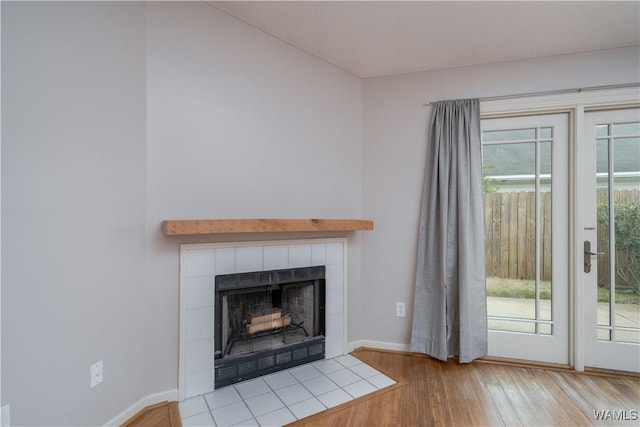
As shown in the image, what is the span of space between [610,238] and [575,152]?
2.33ft

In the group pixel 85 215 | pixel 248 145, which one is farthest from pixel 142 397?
pixel 248 145

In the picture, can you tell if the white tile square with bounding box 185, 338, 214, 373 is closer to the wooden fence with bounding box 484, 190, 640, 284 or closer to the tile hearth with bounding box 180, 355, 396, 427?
the tile hearth with bounding box 180, 355, 396, 427

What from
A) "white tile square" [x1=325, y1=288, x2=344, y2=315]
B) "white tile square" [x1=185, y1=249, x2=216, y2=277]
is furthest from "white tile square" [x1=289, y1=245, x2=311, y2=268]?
"white tile square" [x1=185, y1=249, x2=216, y2=277]

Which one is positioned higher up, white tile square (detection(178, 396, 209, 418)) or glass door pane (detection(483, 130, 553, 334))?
glass door pane (detection(483, 130, 553, 334))

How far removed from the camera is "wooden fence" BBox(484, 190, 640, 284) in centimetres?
255

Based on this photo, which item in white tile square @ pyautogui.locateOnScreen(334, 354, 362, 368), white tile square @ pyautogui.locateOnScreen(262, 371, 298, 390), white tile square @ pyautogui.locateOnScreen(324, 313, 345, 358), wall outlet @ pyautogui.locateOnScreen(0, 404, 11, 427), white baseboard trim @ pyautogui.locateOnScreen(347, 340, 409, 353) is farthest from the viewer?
white baseboard trim @ pyautogui.locateOnScreen(347, 340, 409, 353)

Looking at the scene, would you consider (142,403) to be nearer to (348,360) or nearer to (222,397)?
(222,397)

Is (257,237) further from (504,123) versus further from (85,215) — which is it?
(504,123)

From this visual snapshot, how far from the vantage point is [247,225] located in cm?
200

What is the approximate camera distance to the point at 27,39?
1304 millimetres

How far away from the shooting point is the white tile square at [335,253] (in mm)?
2621

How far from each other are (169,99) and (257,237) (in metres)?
1.03

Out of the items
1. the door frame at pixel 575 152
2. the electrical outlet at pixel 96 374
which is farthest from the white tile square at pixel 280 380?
the door frame at pixel 575 152

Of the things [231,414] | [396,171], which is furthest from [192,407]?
[396,171]
